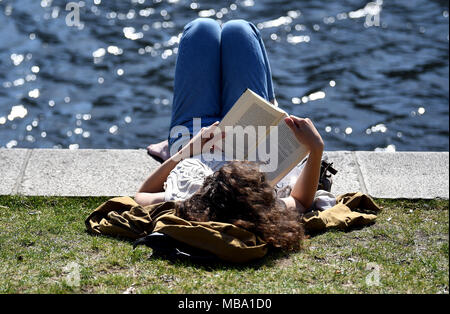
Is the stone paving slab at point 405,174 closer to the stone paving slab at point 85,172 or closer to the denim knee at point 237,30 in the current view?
the denim knee at point 237,30

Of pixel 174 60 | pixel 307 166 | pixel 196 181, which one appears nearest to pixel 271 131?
pixel 307 166

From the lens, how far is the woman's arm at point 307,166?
451 centimetres

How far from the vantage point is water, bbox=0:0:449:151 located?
26.6ft

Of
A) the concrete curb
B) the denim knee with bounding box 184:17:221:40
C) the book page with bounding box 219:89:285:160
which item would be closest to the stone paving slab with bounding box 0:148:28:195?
the concrete curb

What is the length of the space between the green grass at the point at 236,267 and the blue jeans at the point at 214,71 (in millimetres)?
1205

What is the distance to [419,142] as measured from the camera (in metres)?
7.98

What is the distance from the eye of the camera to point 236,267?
4.14 metres

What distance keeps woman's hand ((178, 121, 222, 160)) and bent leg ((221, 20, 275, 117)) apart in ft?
2.20

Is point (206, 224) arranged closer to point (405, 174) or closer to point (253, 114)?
point (253, 114)

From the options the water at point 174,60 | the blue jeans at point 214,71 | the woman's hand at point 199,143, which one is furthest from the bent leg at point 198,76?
the water at point 174,60

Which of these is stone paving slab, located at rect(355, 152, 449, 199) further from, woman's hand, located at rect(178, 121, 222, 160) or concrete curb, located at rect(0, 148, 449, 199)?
woman's hand, located at rect(178, 121, 222, 160)
